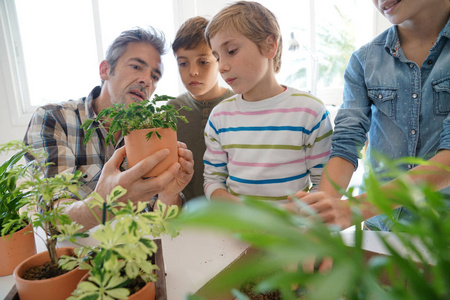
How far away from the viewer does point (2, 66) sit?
154 inches

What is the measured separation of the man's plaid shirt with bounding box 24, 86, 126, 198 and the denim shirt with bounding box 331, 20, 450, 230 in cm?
97

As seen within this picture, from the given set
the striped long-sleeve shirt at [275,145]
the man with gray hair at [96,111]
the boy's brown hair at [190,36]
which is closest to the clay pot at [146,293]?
the man with gray hair at [96,111]

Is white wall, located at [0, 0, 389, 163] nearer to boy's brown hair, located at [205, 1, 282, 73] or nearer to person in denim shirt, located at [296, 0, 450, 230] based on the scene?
boy's brown hair, located at [205, 1, 282, 73]

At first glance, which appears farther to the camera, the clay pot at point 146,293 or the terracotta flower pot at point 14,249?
the terracotta flower pot at point 14,249

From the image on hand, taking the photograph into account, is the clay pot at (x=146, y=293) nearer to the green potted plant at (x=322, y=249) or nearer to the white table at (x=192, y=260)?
the white table at (x=192, y=260)

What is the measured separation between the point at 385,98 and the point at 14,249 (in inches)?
48.3

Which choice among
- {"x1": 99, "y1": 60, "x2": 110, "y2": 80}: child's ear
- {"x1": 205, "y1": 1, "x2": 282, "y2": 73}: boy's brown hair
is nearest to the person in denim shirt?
{"x1": 205, "y1": 1, "x2": 282, "y2": 73}: boy's brown hair

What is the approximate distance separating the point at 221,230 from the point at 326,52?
4.68m

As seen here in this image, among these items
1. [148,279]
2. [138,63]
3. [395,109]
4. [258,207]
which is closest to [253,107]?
[395,109]

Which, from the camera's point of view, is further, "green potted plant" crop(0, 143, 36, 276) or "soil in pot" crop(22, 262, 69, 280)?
"green potted plant" crop(0, 143, 36, 276)

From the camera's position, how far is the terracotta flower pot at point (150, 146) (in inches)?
33.5

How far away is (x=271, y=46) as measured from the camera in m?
1.27

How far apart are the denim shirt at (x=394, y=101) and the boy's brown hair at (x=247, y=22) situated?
0.36 meters

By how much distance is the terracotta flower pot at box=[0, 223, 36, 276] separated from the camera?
0.75 metres
